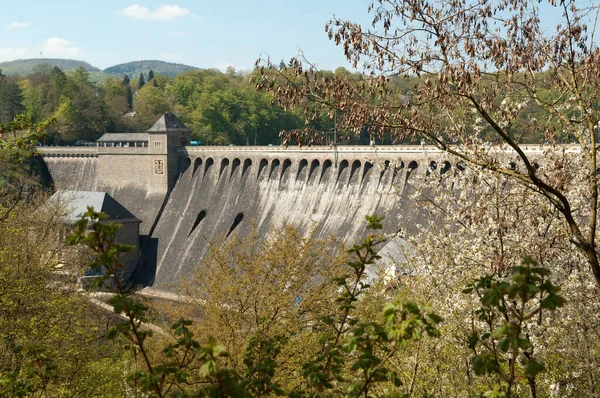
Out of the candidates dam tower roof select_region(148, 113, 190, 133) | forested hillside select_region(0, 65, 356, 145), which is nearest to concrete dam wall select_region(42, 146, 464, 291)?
dam tower roof select_region(148, 113, 190, 133)

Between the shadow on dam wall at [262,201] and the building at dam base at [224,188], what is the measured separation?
0.08 metres

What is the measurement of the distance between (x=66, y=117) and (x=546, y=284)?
8436 centimetres

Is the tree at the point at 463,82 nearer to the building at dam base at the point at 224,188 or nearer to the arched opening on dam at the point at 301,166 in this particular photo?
the building at dam base at the point at 224,188

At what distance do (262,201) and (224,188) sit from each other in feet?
15.2

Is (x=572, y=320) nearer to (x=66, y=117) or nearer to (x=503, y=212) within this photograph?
(x=503, y=212)

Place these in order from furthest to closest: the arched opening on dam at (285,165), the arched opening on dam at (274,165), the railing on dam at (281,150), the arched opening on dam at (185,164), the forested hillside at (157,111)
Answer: the forested hillside at (157,111) < the arched opening on dam at (185,164) < the arched opening on dam at (274,165) < the arched opening on dam at (285,165) < the railing on dam at (281,150)

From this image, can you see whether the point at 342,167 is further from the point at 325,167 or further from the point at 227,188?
the point at 227,188

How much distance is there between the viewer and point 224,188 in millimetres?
57375

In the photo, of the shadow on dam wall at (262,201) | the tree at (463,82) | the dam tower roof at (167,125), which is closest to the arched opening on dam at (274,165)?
the shadow on dam wall at (262,201)

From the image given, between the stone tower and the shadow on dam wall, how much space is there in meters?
0.92

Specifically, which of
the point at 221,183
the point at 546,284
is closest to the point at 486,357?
the point at 546,284

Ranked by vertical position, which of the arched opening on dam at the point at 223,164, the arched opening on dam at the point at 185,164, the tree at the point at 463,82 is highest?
the tree at the point at 463,82

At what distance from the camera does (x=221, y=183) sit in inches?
2282

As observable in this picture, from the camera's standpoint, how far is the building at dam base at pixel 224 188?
1868 inches
